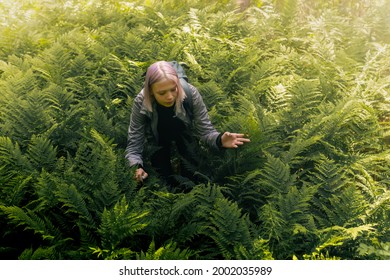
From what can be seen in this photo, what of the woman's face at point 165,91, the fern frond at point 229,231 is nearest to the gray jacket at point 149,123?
the woman's face at point 165,91

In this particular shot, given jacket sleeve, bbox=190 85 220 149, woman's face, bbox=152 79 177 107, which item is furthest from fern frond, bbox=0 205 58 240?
jacket sleeve, bbox=190 85 220 149

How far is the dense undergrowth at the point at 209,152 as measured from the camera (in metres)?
3.14

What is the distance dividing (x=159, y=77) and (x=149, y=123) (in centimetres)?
72

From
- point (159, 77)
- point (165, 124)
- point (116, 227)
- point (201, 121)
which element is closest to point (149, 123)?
point (165, 124)

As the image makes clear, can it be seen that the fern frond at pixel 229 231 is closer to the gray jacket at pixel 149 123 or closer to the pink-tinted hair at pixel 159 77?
the gray jacket at pixel 149 123

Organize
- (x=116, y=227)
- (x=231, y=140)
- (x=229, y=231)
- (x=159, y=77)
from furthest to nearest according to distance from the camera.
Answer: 1. (x=231, y=140)
2. (x=159, y=77)
3. (x=229, y=231)
4. (x=116, y=227)

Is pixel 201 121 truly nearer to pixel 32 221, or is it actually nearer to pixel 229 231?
pixel 229 231

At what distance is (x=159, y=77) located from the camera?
3.27m

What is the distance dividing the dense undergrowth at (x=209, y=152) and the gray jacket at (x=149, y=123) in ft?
0.57

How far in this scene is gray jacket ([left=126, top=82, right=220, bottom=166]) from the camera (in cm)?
370

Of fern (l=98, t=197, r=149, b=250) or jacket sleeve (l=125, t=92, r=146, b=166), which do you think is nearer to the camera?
fern (l=98, t=197, r=149, b=250)

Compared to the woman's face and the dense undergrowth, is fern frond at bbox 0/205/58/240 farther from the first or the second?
the woman's face

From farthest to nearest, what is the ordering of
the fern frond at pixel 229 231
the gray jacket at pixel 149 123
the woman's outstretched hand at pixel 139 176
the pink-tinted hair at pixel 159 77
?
the gray jacket at pixel 149 123 → the woman's outstretched hand at pixel 139 176 → the pink-tinted hair at pixel 159 77 → the fern frond at pixel 229 231

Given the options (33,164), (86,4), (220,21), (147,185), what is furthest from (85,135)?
(86,4)
